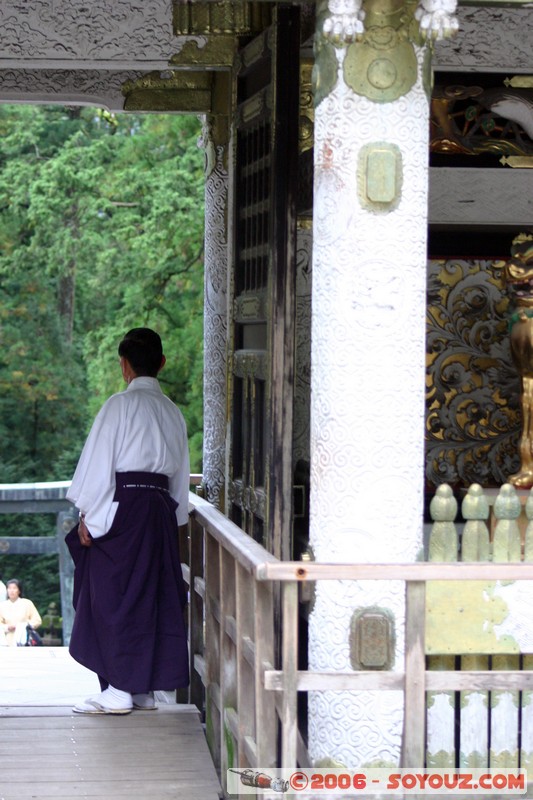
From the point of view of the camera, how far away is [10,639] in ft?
43.5

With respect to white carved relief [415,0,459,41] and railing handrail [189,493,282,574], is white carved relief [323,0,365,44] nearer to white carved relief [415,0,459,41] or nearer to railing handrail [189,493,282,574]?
white carved relief [415,0,459,41]

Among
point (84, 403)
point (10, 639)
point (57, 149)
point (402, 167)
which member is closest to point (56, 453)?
point (84, 403)

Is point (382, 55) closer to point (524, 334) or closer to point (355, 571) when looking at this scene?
point (355, 571)

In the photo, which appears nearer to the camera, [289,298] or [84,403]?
[289,298]

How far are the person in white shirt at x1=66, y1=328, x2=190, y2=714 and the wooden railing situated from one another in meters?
0.77

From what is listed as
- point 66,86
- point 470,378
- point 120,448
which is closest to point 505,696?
point 120,448

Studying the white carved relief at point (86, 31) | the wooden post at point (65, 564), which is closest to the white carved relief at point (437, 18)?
the white carved relief at point (86, 31)

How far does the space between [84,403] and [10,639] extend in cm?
925

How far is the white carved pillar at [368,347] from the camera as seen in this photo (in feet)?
12.8

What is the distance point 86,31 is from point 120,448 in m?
1.83

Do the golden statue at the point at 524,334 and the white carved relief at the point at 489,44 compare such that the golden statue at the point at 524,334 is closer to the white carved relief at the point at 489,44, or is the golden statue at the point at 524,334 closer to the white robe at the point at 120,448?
the white carved relief at the point at 489,44

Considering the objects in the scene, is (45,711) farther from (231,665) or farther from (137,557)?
(231,665)

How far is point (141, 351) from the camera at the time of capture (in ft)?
17.5

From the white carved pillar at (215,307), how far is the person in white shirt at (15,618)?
723cm
